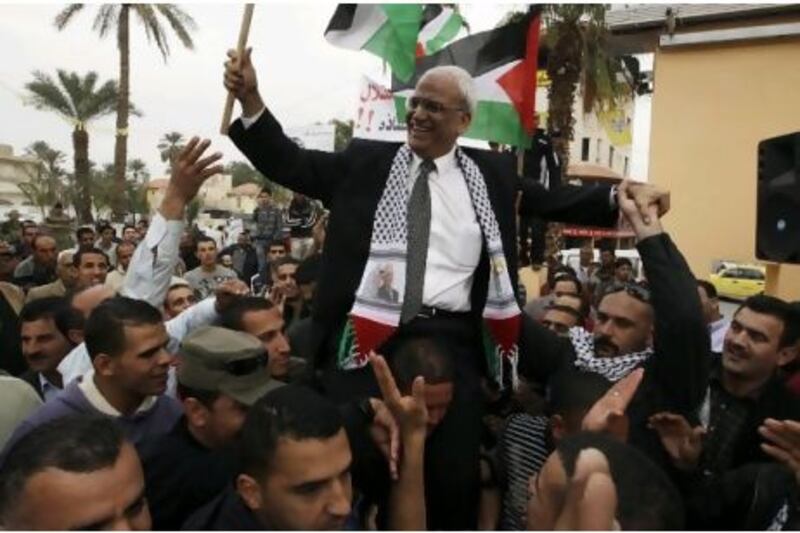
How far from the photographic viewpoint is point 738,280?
54.0 ft

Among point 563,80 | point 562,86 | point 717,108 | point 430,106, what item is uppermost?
point 563,80

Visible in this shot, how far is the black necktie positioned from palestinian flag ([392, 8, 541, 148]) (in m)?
1.73

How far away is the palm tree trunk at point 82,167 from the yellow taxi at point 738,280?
15517 millimetres

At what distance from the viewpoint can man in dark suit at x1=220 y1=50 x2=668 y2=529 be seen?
2.58 m

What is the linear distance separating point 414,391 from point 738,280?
1545cm

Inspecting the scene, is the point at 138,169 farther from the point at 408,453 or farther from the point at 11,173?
the point at 408,453

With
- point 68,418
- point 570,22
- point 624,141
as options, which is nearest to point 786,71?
point 570,22

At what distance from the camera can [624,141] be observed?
29.6 m

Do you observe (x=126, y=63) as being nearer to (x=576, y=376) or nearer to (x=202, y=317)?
(x=202, y=317)

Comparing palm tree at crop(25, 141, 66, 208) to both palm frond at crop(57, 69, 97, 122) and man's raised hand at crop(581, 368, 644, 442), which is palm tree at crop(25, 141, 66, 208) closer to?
palm frond at crop(57, 69, 97, 122)

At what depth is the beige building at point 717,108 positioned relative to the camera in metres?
12.8

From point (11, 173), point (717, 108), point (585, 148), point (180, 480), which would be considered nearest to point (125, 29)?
point (717, 108)

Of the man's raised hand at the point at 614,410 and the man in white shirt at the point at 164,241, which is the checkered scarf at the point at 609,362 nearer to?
the man's raised hand at the point at 614,410

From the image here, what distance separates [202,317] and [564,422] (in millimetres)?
2036
